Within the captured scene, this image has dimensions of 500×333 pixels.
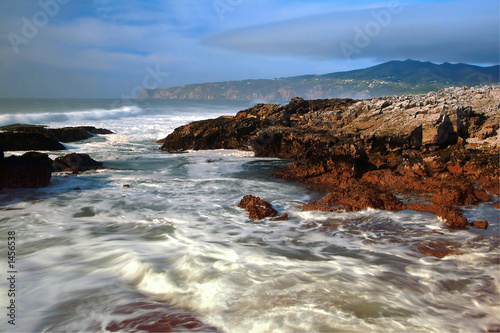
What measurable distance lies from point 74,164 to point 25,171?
3.11 metres

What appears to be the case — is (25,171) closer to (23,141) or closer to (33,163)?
(33,163)

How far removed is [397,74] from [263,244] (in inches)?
6233

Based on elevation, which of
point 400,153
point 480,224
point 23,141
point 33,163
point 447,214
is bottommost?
point 480,224

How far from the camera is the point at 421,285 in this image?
4.49 metres

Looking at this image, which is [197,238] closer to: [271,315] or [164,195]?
[271,315]

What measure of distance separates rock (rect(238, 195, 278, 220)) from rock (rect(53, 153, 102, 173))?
7.23 metres

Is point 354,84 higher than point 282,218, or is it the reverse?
point 354,84

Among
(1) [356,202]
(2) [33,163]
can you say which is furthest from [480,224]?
(2) [33,163]

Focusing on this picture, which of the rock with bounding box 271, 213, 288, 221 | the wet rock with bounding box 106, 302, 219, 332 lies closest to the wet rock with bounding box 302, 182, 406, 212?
the rock with bounding box 271, 213, 288, 221

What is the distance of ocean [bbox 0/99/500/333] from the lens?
12.6ft

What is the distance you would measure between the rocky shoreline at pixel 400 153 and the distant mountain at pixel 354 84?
8198 centimetres

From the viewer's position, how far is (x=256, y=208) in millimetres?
7613

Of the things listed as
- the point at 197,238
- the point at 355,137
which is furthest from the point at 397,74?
the point at 197,238

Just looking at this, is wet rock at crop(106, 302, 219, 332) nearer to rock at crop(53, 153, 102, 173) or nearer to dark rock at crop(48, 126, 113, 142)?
rock at crop(53, 153, 102, 173)
